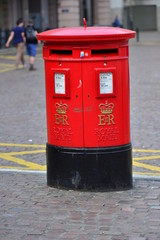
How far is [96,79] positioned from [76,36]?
463mm

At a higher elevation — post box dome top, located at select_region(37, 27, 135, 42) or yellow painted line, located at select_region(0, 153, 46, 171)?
post box dome top, located at select_region(37, 27, 135, 42)

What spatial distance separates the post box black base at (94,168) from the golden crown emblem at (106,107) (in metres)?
0.37

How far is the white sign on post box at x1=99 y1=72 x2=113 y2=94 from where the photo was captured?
6684 mm

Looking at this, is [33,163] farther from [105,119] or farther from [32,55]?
[32,55]

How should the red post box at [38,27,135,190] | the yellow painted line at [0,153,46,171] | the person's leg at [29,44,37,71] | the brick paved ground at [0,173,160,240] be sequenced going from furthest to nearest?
the person's leg at [29,44,37,71] < the yellow painted line at [0,153,46,171] < the red post box at [38,27,135,190] < the brick paved ground at [0,173,160,240]

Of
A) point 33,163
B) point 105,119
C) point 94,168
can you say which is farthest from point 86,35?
point 33,163

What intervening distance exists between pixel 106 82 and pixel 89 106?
0.29 meters

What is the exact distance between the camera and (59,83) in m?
6.79

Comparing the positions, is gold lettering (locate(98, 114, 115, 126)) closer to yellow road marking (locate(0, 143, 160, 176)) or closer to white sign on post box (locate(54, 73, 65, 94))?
white sign on post box (locate(54, 73, 65, 94))

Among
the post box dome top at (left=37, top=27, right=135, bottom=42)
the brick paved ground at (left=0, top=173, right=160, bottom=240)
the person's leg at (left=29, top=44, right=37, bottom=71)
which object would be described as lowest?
the person's leg at (left=29, top=44, right=37, bottom=71)

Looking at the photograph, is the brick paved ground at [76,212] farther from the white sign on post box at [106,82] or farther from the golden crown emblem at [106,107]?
the white sign on post box at [106,82]

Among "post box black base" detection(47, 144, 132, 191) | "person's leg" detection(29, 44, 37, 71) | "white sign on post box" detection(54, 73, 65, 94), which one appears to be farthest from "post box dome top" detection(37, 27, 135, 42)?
"person's leg" detection(29, 44, 37, 71)

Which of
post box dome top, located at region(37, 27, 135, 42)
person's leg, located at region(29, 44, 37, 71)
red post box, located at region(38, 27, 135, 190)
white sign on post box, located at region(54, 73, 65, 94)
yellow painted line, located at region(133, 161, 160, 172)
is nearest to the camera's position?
post box dome top, located at region(37, 27, 135, 42)

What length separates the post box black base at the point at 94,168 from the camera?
22.2ft
